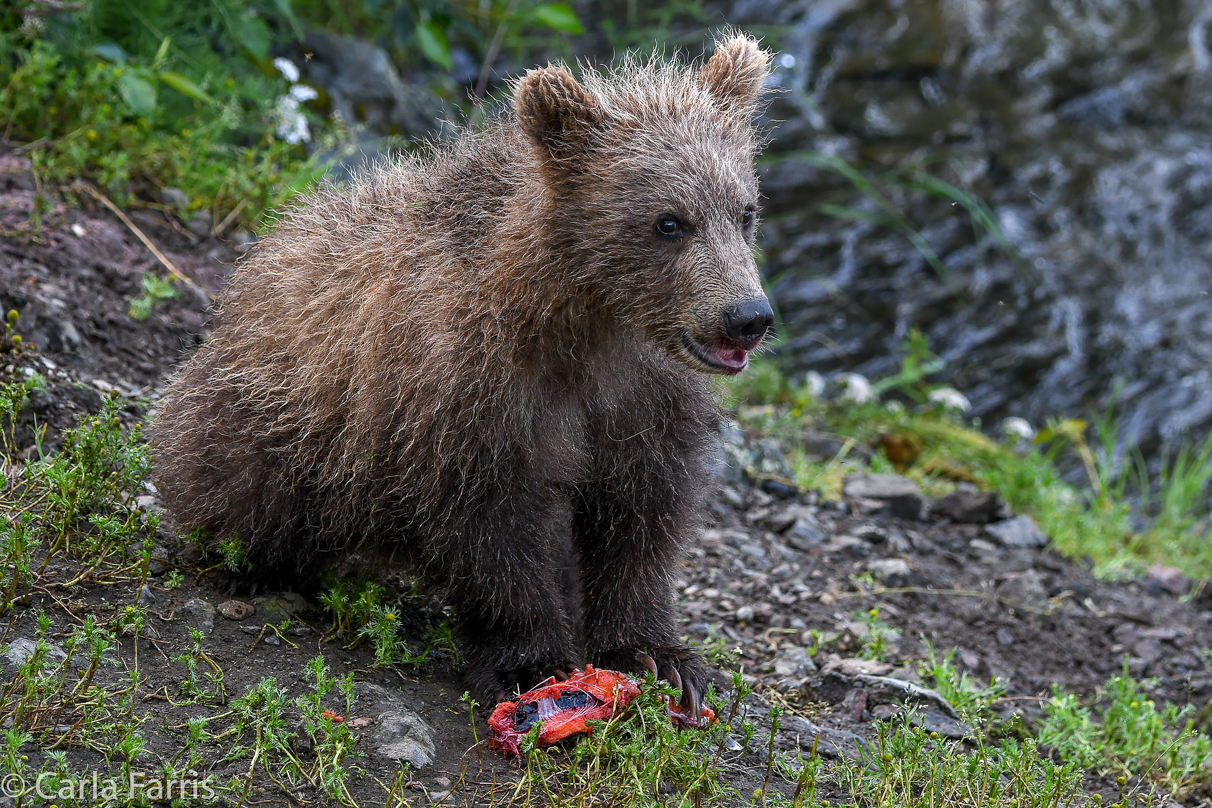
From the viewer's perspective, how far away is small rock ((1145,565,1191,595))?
251 inches

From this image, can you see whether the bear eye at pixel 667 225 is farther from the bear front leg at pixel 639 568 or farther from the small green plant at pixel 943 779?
the small green plant at pixel 943 779

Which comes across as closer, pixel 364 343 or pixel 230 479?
pixel 364 343

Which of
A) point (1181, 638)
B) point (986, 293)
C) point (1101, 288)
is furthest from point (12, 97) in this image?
point (1101, 288)

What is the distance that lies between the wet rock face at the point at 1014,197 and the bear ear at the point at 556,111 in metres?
5.72

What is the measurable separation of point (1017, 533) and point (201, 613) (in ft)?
14.0

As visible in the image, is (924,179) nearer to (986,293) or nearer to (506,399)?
(986,293)

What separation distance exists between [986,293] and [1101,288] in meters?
0.94

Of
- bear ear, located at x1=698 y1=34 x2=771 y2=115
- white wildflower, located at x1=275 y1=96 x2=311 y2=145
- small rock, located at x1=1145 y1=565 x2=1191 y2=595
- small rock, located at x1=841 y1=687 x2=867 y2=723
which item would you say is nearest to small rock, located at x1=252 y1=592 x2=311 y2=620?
small rock, located at x1=841 y1=687 x2=867 y2=723

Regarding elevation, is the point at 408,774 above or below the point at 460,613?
below

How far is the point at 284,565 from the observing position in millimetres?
4195

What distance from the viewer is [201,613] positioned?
3865mm

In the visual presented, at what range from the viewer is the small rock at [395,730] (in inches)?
131

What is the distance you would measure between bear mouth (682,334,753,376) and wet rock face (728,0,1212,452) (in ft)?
19.0

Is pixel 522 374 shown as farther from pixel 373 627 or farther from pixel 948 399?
pixel 948 399
